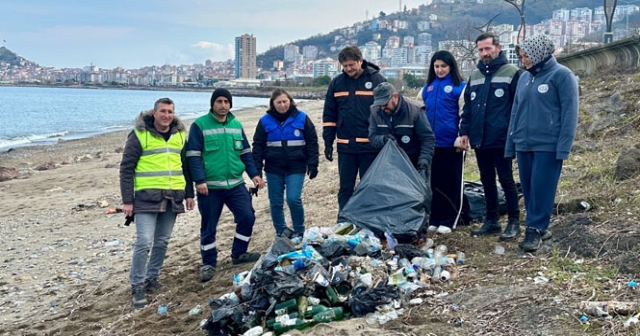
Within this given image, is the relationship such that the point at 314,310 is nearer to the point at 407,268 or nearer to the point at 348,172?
the point at 407,268

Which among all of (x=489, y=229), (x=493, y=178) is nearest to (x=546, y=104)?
(x=493, y=178)

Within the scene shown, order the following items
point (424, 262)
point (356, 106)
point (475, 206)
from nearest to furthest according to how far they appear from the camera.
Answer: point (424, 262) → point (356, 106) → point (475, 206)

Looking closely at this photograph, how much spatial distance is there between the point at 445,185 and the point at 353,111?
3.85ft

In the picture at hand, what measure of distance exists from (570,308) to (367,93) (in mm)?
2830

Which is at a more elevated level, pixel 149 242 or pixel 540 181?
pixel 540 181

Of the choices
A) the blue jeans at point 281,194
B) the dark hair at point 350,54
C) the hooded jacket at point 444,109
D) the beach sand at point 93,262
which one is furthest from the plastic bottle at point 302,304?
the dark hair at point 350,54

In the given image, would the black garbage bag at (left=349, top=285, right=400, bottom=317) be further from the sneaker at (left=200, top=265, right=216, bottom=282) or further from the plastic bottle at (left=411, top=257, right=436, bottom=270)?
the sneaker at (left=200, top=265, right=216, bottom=282)

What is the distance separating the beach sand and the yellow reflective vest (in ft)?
3.26

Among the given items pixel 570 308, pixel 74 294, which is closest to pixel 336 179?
pixel 74 294

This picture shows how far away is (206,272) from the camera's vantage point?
5.51 metres

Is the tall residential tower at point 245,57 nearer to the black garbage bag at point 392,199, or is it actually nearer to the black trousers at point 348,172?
the black trousers at point 348,172

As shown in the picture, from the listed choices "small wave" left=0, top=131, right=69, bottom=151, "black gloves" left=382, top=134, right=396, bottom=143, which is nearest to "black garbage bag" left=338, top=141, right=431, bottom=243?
"black gloves" left=382, top=134, right=396, bottom=143

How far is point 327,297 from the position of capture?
13.0 ft

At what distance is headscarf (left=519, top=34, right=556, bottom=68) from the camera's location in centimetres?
455
